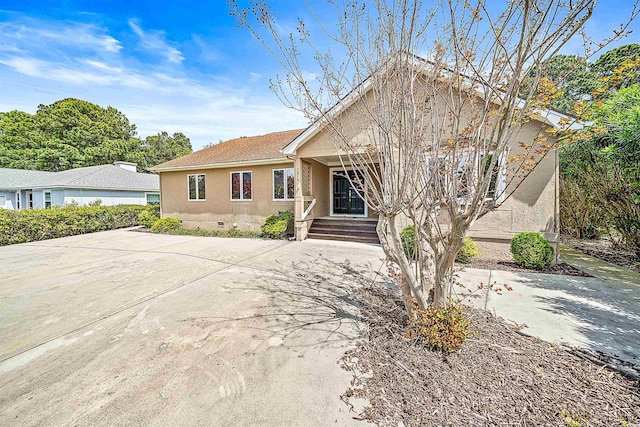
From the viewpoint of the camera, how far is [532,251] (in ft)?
20.0

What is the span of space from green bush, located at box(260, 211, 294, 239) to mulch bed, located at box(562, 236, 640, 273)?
32.8 ft

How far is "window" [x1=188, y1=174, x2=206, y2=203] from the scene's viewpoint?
44.6 ft

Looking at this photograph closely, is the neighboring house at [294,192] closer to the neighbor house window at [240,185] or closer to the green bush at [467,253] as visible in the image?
the neighbor house window at [240,185]

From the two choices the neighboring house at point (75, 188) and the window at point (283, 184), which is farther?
the neighboring house at point (75, 188)

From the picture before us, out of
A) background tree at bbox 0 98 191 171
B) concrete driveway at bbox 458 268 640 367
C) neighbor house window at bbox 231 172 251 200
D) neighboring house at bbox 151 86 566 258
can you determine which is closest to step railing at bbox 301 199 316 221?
neighboring house at bbox 151 86 566 258

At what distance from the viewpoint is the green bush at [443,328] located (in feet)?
8.90

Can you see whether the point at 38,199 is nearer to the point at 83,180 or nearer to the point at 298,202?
the point at 83,180

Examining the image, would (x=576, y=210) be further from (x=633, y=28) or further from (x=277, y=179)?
(x=277, y=179)

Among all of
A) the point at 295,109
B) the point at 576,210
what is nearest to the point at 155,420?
the point at 295,109

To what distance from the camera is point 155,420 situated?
2053mm

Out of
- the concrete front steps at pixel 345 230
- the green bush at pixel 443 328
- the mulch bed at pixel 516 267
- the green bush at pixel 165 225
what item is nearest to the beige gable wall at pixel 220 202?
the green bush at pixel 165 225

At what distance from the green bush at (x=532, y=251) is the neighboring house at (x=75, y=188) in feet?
78.6

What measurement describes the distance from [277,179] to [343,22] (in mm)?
9167

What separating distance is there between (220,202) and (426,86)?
11982 mm
